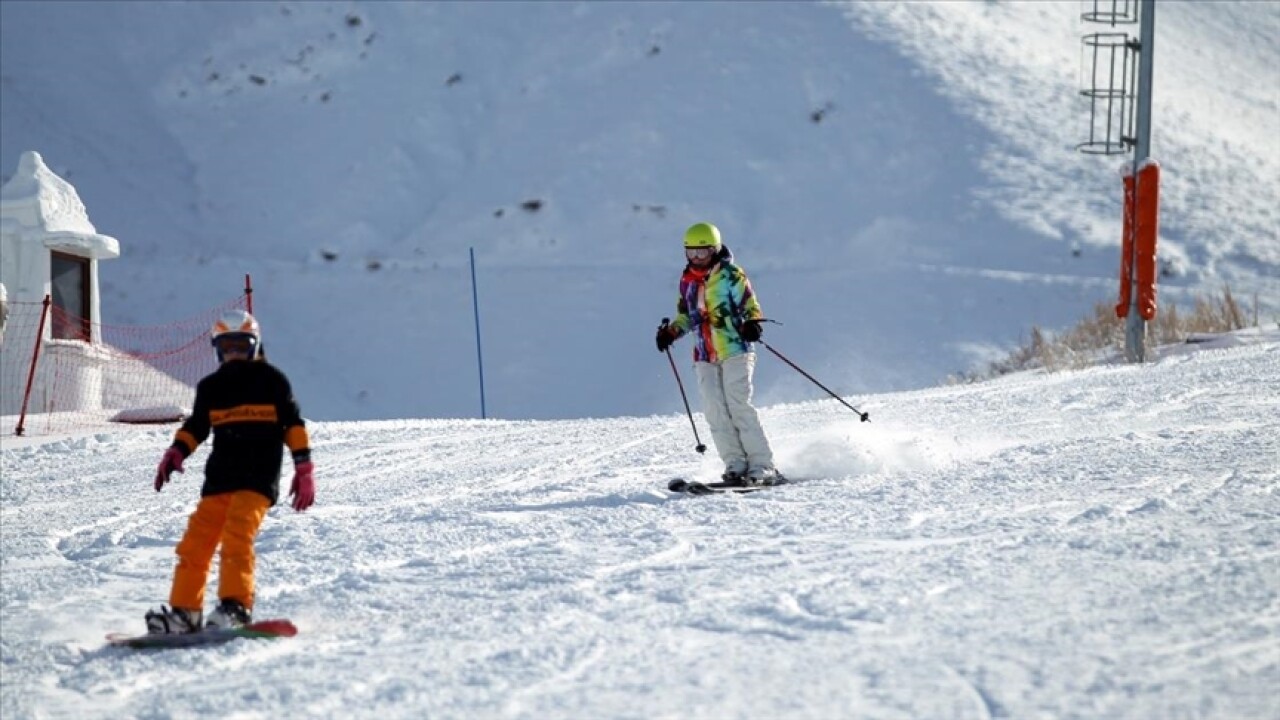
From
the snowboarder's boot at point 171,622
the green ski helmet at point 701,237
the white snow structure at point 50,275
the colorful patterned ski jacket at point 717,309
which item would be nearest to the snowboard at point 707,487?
the colorful patterned ski jacket at point 717,309

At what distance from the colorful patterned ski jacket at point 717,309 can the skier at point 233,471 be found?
3.60 metres

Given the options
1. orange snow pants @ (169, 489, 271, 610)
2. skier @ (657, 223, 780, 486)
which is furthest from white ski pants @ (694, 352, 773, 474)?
orange snow pants @ (169, 489, 271, 610)

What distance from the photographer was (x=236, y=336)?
20.7ft

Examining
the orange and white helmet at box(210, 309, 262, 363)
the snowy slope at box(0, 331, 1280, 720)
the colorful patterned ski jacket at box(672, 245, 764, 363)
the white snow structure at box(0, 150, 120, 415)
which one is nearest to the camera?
the snowy slope at box(0, 331, 1280, 720)

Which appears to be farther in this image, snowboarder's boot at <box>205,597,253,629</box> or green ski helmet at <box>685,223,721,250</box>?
green ski helmet at <box>685,223,721,250</box>

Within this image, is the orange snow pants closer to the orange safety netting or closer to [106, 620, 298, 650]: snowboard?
[106, 620, 298, 650]: snowboard

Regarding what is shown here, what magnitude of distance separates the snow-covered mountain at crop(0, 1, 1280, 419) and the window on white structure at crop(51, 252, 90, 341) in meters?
5.18

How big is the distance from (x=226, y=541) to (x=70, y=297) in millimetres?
15869

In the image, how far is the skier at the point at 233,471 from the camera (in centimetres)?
606

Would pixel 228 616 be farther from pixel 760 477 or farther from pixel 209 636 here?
pixel 760 477

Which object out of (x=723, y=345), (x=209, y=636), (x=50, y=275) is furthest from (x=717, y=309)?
(x=50, y=275)

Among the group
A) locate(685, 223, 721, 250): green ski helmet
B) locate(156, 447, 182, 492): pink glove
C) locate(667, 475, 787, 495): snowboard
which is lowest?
locate(667, 475, 787, 495): snowboard

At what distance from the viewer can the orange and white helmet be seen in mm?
6309

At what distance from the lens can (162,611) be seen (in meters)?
6.01
